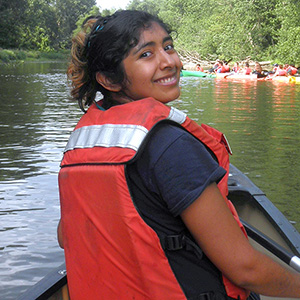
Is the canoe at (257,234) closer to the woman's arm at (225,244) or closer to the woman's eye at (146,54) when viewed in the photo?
the woman's arm at (225,244)

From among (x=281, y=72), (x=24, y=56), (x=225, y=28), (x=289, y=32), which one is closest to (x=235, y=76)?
(x=281, y=72)

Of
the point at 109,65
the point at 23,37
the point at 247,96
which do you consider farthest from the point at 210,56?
the point at 109,65

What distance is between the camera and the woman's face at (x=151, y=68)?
1549mm

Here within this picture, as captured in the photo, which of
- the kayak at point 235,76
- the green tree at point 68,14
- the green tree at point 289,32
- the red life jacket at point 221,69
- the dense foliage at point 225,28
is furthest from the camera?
the green tree at point 68,14

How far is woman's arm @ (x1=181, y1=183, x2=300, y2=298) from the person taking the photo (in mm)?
1287

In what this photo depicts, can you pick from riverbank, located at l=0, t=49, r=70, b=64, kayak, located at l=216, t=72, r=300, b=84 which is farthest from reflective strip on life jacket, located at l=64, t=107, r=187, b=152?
riverbank, located at l=0, t=49, r=70, b=64

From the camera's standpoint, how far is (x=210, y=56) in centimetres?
3841

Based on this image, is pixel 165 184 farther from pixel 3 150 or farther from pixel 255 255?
pixel 3 150

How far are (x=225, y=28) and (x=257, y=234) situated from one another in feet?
110

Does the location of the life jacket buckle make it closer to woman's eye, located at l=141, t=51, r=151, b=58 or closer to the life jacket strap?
the life jacket strap

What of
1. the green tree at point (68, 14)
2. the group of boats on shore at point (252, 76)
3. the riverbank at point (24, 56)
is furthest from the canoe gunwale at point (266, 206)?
the green tree at point (68, 14)

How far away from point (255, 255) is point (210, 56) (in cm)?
3800

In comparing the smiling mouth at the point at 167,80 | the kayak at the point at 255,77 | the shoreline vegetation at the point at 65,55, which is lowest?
the shoreline vegetation at the point at 65,55

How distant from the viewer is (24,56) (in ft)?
160
